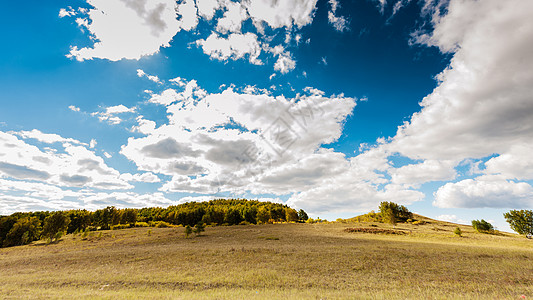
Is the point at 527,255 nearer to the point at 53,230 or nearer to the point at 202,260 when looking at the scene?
the point at 202,260

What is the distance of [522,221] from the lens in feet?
270

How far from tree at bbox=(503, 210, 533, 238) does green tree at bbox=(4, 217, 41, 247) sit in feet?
526

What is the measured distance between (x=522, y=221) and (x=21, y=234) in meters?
165

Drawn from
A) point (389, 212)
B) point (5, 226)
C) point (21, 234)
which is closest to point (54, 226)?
point (21, 234)

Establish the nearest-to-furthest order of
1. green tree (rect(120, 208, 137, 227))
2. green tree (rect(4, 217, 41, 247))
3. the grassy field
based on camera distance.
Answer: the grassy field → green tree (rect(4, 217, 41, 247)) → green tree (rect(120, 208, 137, 227))

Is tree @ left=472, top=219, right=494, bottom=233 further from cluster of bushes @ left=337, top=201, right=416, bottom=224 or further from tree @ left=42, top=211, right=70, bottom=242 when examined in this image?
tree @ left=42, top=211, right=70, bottom=242

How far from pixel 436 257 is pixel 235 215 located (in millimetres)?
100352

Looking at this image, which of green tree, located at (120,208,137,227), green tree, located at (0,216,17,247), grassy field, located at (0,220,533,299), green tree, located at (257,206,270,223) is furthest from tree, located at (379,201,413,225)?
green tree, located at (0,216,17,247)

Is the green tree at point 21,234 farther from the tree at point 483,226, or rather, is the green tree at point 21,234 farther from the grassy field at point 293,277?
the tree at point 483,226

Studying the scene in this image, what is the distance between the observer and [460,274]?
18938mm

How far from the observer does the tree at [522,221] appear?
8119 centimetres

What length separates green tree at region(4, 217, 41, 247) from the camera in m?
66.2

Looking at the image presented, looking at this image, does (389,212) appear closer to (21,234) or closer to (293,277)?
(293,277)

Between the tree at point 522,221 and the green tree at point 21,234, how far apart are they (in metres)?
160
